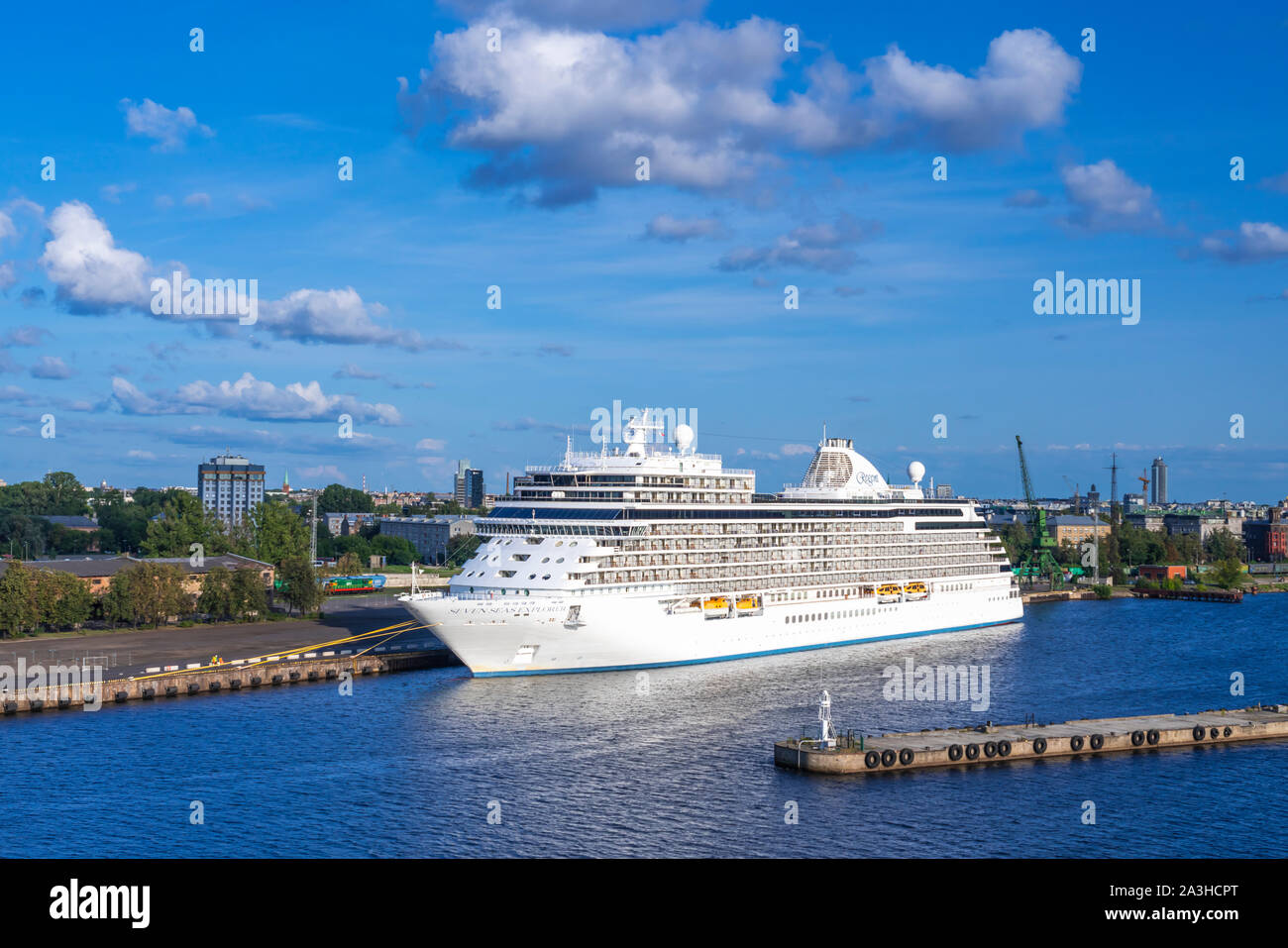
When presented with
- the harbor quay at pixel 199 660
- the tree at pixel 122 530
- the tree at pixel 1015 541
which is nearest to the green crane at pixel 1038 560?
the tree at pixel 1015 541

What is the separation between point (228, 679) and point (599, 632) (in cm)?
1882

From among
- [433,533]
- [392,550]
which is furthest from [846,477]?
[433,533]

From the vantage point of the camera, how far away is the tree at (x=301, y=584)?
8669 cm

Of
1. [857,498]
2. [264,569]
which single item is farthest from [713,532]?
[264,569]

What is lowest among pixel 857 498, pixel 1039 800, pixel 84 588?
pixel 1039 800

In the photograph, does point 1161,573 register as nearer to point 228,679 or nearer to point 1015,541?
point 1015,541

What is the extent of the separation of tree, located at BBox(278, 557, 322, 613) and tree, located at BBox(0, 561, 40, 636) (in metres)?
18.0

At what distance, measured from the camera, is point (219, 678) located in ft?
192

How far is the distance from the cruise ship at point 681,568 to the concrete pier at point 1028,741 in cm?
1791

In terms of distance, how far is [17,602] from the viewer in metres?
71.8

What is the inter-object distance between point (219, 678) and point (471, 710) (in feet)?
52.0

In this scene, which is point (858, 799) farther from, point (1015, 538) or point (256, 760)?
point (1015, 538)

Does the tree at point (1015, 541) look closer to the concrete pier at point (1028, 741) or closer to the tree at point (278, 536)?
the tree at point (278, 536)
